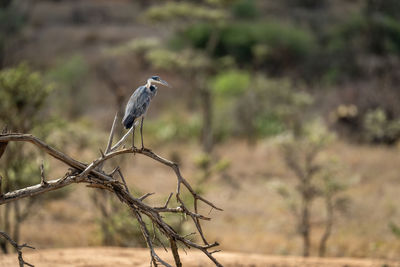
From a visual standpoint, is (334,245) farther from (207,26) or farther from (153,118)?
(207,26)

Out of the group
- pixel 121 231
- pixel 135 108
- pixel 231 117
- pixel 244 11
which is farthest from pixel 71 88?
pixel 135 108

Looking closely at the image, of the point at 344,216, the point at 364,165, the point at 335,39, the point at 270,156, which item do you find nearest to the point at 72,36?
the point at 335,39

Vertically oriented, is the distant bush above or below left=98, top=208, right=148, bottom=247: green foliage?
above

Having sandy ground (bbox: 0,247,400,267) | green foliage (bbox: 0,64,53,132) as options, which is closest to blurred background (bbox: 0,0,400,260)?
green foliage (bbox: 0,64,53,132)

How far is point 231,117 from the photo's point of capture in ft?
52.5

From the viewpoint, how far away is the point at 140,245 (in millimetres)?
8086

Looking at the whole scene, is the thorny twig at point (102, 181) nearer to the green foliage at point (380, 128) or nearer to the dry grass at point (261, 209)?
the dry grass at point (261, 209)

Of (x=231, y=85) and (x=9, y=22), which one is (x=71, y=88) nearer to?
(x=231, y=85)

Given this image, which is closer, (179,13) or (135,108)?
(135,108)

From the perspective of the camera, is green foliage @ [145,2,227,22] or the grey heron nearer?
the grey heron

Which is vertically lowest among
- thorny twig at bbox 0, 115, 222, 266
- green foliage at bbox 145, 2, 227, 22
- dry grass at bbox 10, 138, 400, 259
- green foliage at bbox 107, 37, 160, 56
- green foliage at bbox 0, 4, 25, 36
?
dry grass at bbox 10, 138, 400, 259

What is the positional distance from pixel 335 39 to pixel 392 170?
1240 centimetres

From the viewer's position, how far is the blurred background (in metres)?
8.55

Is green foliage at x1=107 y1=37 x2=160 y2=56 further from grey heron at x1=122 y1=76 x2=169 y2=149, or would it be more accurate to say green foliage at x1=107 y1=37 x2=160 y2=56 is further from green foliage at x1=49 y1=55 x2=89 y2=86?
grey heron at x1=122 y1=76 x2=169 y2=149
